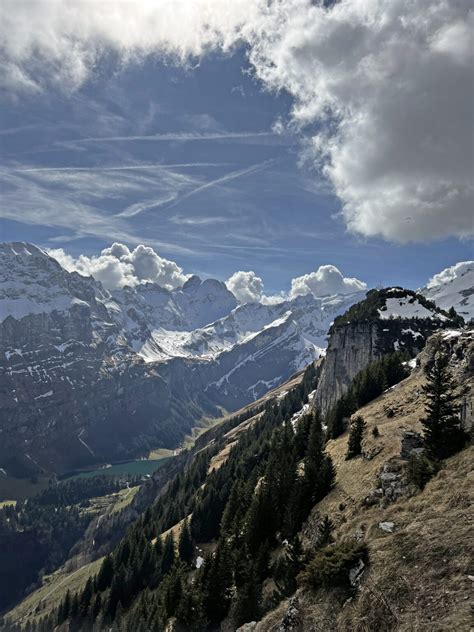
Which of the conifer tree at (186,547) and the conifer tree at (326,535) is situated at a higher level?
the conifer tree at (326,535)

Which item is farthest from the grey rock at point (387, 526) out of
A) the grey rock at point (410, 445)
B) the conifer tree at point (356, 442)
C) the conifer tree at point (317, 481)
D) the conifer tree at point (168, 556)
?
the conifer tree at point (168, 556)

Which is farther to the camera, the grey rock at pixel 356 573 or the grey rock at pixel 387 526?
the grey rock at pixel 387 526

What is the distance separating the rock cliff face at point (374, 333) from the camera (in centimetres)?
13588

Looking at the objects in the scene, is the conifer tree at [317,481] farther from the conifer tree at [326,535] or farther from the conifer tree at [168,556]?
the conifer tree at [168,556]

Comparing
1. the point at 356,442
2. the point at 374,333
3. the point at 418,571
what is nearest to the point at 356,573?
the point at 418,571

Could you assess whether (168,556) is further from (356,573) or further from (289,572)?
(356,573)

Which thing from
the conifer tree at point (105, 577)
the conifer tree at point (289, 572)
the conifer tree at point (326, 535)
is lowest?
the conifer tree at point (105, 577)

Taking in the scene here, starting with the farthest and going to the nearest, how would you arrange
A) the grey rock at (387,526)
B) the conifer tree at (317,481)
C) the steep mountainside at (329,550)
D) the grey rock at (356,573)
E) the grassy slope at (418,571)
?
1. the conifer tree at (317,481)
2. the grey rock at (387,526)
3. the grey rock at (356,573)
4. the steep mountainside at (329,550)
5. the grassy slope at (418,571)

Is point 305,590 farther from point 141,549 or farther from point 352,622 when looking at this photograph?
point 141,549

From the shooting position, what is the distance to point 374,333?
469ft

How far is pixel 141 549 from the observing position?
355ft

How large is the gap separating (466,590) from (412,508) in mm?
9714

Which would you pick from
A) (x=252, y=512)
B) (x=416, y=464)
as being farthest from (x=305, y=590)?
(x=252, y=512)

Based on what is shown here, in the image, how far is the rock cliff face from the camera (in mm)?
135875
